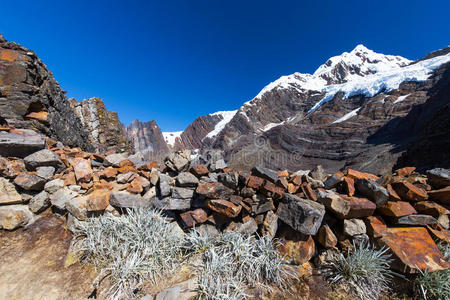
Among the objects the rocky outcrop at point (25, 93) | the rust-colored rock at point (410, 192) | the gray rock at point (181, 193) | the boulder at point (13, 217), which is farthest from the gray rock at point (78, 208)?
the rust-colored rock at point (410, 192)

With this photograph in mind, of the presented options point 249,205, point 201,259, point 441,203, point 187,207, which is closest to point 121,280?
point 201,259

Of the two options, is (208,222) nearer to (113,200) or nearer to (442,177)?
(113,200)

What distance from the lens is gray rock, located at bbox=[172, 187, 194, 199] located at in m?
3.29

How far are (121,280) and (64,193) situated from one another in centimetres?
231

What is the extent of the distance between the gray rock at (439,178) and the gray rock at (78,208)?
22.2ft

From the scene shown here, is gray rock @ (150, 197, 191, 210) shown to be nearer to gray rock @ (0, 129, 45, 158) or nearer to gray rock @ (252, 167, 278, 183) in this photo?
gray rock @ (252, 167, 278, 183)

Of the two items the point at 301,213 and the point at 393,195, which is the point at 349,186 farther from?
the point at 301,213

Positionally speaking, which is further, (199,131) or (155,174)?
(199,131)

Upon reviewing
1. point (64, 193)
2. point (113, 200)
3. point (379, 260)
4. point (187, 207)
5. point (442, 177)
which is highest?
point (64, 193)

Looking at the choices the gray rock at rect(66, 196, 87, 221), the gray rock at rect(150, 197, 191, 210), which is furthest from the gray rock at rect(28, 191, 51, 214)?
the gray rock at rect(150, 197, 191, 210)

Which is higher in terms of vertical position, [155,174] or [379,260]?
[155,174]

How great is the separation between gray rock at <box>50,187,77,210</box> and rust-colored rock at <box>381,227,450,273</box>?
571 cm

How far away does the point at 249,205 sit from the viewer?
316cm

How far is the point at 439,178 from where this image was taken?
3152 mm
